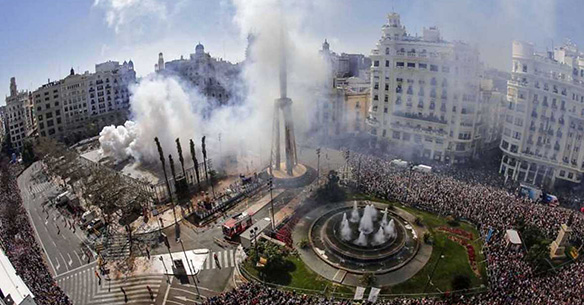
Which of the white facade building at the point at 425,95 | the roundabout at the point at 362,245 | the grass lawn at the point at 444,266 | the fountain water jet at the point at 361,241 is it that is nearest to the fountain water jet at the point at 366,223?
the roundabout at the point at 362,245

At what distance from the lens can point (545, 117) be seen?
58219 millimetres

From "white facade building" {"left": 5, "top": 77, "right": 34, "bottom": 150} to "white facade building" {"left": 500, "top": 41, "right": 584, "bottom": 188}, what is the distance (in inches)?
4151

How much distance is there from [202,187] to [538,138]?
53588mm

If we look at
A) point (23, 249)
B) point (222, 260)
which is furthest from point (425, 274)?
point (23, 249)

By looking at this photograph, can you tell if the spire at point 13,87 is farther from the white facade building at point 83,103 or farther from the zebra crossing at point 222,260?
the zebra crossing at point 222,260

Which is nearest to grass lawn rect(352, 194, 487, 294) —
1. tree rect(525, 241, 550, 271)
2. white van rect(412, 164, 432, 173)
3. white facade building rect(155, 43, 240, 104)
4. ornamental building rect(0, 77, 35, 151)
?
tree rect(525, 241, 550, 271)

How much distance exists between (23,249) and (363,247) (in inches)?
1604

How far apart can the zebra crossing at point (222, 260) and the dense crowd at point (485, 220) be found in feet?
19.6

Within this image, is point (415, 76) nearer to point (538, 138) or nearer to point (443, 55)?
point (443, 55)

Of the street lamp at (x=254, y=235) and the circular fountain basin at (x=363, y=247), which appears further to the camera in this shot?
the street lamp at (x=254, y=235)

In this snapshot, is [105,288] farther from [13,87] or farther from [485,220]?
[13,87]

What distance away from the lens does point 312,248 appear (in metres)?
44.7

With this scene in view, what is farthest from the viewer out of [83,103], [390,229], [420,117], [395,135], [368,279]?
[83,103]

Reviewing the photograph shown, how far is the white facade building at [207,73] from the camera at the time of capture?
117156 millimetres
